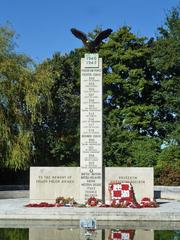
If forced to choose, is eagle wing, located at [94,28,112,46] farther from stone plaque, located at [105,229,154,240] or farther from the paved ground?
stone plaque, located at [105,229,154,240]

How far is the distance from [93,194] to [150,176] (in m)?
2.33

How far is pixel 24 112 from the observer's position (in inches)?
1152

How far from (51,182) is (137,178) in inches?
132

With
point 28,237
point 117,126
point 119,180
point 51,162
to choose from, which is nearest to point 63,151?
point 51,162

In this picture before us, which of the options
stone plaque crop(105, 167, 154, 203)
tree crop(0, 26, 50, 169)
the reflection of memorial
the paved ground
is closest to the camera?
the reflection of memorial

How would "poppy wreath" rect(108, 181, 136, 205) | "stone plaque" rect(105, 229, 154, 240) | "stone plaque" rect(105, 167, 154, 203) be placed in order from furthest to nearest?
"stone plaque" rect(105, 167, 154, 203) → "poppy wreath" rect(108, 181, 136, 205) → "stone plaque" rect(105, 229, 154, 240)

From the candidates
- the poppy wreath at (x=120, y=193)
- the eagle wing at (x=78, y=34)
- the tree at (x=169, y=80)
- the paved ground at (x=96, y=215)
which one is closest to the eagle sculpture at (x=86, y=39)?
the eagle wing at (x=78, y=34)

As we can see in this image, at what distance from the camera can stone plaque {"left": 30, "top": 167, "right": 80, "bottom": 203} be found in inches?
846

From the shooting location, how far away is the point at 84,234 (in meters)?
13.9

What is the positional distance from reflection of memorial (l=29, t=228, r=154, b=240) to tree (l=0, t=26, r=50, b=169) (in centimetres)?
1312

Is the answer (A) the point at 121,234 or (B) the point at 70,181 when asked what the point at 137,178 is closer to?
(B) the point at 70,181

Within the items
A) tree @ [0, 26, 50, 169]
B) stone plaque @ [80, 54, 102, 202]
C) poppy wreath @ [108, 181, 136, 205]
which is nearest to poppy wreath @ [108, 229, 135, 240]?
poppy wreath @ [108, 181, 136, 205]

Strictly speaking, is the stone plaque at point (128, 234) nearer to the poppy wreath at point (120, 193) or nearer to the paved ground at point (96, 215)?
the paved ground at point (96, 215)

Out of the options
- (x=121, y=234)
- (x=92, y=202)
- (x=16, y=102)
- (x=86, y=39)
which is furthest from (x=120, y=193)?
(x=16, y=102)
